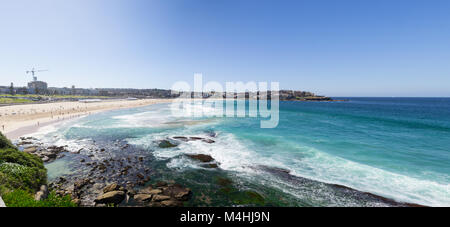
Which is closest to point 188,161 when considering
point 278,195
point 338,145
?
point 278,195

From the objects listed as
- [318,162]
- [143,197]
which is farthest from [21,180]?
[318,162]

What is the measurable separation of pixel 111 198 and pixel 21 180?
4.37m

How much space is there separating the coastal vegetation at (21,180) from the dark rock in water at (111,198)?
5.16 feet

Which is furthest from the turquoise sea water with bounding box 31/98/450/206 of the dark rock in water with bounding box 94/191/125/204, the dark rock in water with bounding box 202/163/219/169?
the dark rock in water with bounding box 94/191/125/204

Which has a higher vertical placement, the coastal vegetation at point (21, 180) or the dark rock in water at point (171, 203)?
the coastal vegetation at point (21, 180)

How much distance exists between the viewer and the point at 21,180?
8.62 meters

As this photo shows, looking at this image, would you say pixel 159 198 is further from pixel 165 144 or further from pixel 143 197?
pixel 165 144

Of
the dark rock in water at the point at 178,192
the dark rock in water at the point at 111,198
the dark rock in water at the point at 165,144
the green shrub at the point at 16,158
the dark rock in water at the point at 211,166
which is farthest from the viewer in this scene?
the dark rock in water at the point at 165,144

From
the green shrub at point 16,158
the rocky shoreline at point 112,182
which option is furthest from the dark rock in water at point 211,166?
the green shrub at point 16,158

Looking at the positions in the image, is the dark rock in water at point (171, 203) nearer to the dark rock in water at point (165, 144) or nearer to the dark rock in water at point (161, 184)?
the dark rock in water at point (161, 184)

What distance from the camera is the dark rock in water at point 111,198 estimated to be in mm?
10062

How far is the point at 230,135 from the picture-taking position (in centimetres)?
2730

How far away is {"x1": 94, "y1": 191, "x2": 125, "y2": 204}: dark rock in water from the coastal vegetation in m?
1.57
